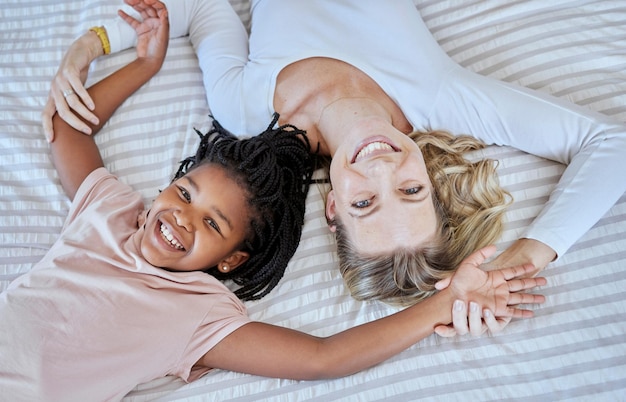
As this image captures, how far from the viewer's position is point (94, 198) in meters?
1.54

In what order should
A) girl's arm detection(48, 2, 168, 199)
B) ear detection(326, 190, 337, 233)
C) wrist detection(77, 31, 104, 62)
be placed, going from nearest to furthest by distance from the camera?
ear detection(326, 190, 337, 233), girl's arm detection(48, 2, 168, 199), wrist detection(77, 31, 104, 62)

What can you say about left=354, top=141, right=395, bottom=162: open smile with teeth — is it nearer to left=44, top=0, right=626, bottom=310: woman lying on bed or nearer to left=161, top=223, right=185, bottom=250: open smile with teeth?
left=44, top=0, right=626, bottom=310: woman lying on bed

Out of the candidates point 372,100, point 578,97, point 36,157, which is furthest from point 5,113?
point 578,97

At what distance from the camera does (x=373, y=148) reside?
1.43 meters

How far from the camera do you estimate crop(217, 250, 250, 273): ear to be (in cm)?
151

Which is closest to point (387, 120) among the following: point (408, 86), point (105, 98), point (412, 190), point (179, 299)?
point (408, 86)

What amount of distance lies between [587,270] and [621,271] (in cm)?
7

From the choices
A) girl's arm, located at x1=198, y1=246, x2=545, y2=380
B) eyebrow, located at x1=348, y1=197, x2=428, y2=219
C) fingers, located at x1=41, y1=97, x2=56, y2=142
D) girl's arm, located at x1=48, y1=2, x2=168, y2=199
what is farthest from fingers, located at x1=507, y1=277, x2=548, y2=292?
fingers, located at x1=41, y1=97, x2=56, y2=142

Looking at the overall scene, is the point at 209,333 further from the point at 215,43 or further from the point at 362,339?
the point at 215,43

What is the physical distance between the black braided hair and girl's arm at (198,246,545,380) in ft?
0.61

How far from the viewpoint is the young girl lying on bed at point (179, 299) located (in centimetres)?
131

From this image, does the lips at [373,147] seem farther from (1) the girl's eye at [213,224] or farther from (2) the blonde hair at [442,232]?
(1) the girl's eye at [213,224]

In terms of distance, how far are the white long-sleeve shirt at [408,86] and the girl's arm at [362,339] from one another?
0.59ft

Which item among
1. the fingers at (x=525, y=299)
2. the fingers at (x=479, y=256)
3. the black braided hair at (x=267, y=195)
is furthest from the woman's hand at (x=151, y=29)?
the fingers at (x=525, y=299)
